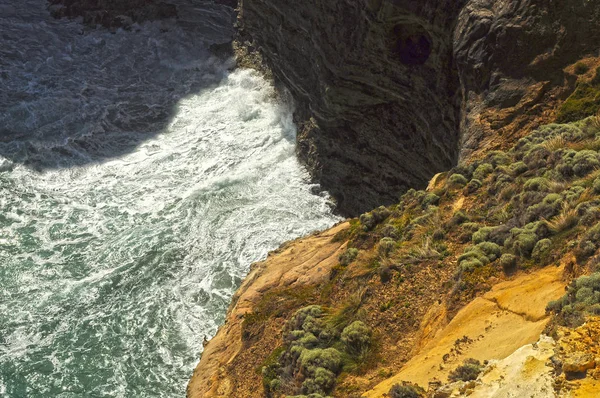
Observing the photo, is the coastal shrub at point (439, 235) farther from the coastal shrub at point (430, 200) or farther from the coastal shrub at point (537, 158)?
the coastal shrub at point (537, 158)

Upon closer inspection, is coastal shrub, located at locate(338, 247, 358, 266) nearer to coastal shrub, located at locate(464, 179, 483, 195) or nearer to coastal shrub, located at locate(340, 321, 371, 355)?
coastal shrub, located at locate(464, 179, 483, 195)

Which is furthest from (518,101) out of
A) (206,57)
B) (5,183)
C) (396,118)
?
(206,57)

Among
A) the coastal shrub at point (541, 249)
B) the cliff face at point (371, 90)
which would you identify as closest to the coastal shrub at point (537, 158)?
the coastal shrub at point (541, 249)

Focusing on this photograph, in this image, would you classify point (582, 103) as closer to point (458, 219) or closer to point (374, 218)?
point (458, 219)

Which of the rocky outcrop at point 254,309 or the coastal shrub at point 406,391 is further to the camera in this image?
the rocky outcrop at point 254,309

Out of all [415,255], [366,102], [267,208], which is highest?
[366,102]

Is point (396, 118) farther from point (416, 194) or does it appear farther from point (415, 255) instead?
point (415, 255)
